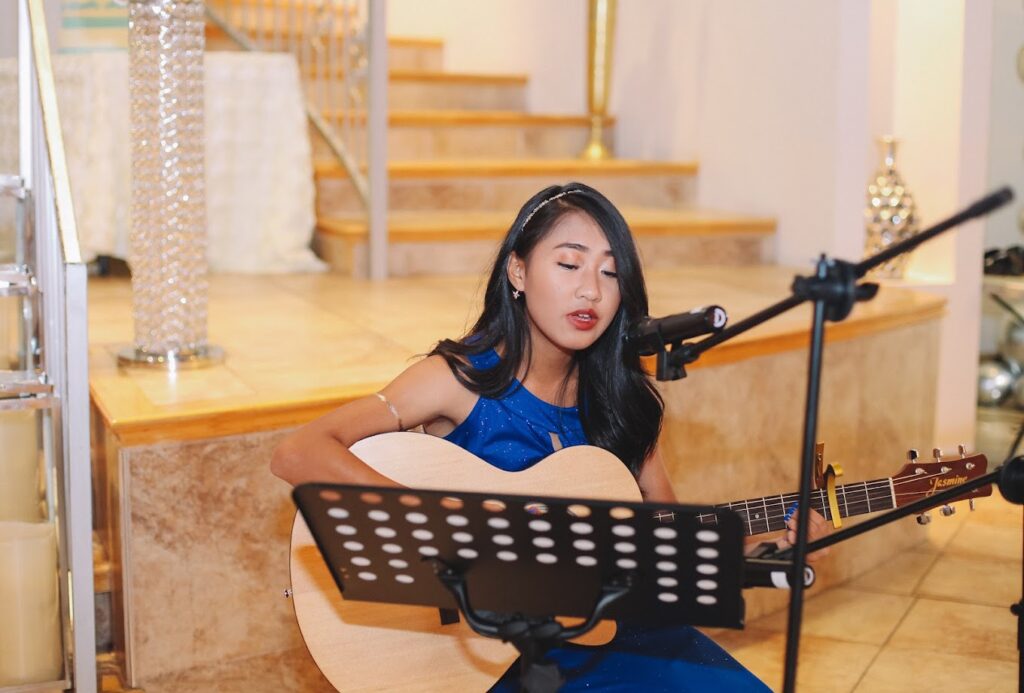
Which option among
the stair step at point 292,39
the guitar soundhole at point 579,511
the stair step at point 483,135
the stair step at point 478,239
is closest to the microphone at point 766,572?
the guitar soundhole at point 579,511

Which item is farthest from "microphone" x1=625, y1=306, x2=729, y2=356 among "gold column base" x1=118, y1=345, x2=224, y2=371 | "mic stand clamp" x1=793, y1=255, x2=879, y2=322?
"gold column base" x1=118, y1=345, x2=224, y2=371

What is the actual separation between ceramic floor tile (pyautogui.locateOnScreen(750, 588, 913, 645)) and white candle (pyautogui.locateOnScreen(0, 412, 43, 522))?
1.86 m

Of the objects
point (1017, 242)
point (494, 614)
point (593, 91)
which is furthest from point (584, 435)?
point (1017, 242)

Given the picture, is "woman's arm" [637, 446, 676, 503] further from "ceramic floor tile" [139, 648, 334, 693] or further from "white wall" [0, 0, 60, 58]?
"white wall" [0, 0, 60, 58]

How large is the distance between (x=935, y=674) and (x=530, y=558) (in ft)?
6.57

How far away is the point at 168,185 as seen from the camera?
9.93ft

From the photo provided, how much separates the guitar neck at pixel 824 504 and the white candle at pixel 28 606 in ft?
4.39

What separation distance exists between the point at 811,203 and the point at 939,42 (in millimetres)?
777

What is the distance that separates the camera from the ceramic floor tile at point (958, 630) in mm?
3285

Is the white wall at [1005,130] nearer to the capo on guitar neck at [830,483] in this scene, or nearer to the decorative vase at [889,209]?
the decorative vase at [889,209]

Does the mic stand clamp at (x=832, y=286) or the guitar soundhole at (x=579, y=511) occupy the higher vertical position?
the mic stand clamp at (x=832, y=286)

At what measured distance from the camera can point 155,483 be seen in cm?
251

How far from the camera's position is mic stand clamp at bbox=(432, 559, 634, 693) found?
1507mm

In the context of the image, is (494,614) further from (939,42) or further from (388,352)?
(939,42)
